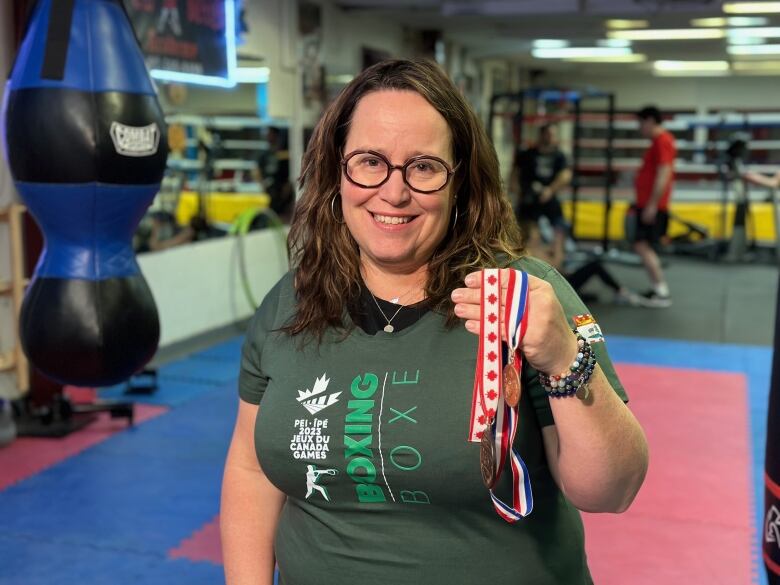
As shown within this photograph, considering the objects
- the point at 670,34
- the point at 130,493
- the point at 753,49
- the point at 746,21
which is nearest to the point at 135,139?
the point at 130,493

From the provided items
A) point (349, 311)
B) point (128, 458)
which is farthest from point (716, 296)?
point (349, 311)

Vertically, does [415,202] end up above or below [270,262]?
above

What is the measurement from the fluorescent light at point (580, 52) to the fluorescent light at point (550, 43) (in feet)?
1.43

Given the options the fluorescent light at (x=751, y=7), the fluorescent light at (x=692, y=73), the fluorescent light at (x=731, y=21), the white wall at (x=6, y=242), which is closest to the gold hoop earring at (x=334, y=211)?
the white wall at (x=6, y=242)

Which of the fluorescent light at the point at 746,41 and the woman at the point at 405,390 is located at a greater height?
the fluorescent light at the point at 746,41

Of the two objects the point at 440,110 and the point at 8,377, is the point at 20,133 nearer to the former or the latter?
the point at 440,110

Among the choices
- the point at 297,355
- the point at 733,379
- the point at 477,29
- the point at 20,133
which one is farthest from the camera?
the point at 477,29

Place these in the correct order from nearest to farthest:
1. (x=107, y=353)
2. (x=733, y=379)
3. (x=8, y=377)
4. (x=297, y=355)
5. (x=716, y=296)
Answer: (x=297, y=355) < (x=107, y=353) < (x=8, y=377) < (x=733, y=379) < (x=716, y=296)

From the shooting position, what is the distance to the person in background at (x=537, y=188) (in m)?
8.45

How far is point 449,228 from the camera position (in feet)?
4.55

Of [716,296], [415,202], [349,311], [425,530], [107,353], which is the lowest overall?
[716,296]

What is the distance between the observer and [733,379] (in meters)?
5.83

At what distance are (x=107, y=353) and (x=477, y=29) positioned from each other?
9668mm

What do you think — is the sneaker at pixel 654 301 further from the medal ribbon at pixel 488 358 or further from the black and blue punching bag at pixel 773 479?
the medal ribbon at pixel 488 358
